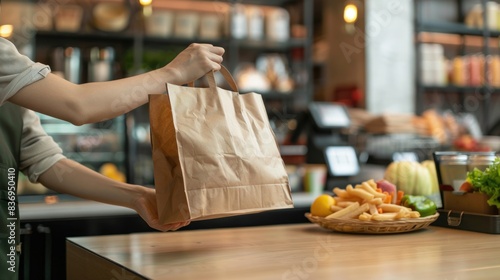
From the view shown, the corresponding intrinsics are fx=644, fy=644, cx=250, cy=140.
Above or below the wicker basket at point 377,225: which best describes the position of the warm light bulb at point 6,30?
above

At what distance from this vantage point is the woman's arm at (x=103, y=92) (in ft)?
4.38

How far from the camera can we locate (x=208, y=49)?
1.46 m

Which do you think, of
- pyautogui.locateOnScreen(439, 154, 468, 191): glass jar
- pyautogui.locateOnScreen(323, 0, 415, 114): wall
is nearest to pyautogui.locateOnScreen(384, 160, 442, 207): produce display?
pyautogui.locateOnScreen(439, 154, 468, 191): glass jar

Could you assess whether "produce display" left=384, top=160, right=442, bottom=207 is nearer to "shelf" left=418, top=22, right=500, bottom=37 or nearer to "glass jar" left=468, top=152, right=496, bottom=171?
"glass jar" left=468, top=152, right=496, bottom=171

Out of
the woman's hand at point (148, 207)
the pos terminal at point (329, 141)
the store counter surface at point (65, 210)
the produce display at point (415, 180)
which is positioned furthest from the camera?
the pos terminal at point (329, 141)

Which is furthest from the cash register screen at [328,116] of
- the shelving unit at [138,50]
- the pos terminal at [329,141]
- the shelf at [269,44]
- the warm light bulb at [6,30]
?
the warm light bulb at [6,30]

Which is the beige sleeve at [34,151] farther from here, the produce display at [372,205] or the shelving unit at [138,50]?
the shelving unit at [138,50]

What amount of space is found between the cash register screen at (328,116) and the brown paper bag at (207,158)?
2.32 metres

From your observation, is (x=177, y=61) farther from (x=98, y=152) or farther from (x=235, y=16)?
(x=235, y=16)

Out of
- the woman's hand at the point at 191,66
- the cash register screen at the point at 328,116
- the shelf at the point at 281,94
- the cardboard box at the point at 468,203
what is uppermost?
the shelf at the point at 281,94

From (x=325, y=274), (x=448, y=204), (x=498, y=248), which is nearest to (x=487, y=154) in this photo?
(x=448, y=204)

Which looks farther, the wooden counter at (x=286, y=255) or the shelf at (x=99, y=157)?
the shelf at (x=99, y=157)

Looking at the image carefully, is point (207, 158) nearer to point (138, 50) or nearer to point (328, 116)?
point (328, 116)

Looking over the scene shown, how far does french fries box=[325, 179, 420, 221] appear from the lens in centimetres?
180
